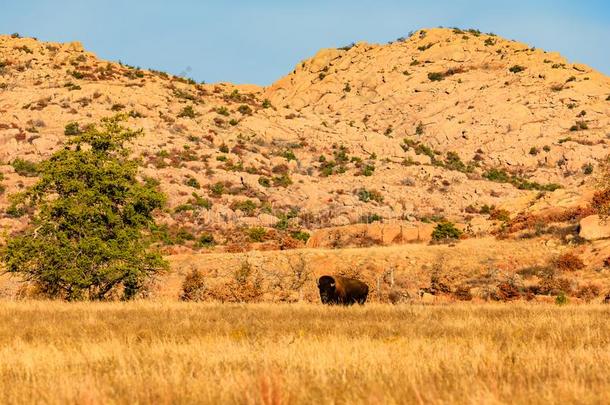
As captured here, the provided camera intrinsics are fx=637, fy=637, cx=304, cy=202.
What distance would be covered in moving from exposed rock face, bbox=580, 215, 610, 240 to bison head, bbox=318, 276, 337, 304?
20346 millimetres

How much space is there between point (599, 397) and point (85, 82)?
84.3 m

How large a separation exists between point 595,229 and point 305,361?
3268cm

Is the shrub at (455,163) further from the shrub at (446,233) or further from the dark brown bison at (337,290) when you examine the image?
the dark brown bison at (337,290)

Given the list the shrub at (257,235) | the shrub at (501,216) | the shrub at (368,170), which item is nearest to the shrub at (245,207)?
the shrub at (257,235)

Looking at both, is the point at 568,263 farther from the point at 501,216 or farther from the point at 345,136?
the point at 345,136

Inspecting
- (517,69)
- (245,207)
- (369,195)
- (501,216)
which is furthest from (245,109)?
(501,216)

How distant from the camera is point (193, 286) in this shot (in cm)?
3169

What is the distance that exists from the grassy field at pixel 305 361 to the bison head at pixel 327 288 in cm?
718

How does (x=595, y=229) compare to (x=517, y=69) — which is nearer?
(x=595, y=229)

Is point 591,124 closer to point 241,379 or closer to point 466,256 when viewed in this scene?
point 466,256

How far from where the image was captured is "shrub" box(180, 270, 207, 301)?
30720 mm

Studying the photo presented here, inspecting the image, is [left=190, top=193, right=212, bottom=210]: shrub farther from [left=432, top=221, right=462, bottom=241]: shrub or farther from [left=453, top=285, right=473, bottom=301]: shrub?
[left=453, top=285, right=473, bottom=301]: shrub

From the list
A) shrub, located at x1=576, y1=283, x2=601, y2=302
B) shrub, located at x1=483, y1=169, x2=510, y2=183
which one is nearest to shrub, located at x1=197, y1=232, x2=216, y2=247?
shrub, located at x1=576, y1=283, x2=601, y2=302

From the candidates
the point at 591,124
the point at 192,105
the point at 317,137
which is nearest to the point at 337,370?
the point at 317,137
